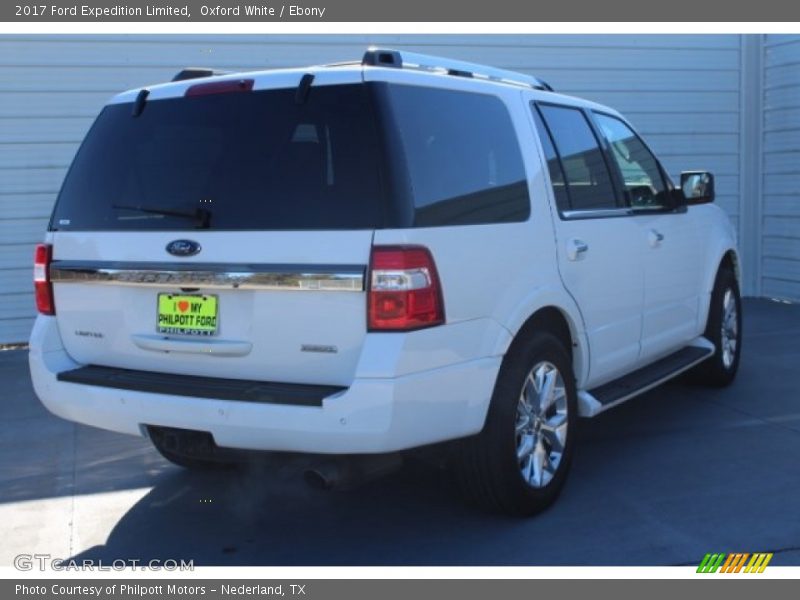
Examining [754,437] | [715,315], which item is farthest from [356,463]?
[715,315]

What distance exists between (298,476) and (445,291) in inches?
73.1

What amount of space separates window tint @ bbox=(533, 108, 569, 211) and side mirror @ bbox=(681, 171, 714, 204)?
173 cm

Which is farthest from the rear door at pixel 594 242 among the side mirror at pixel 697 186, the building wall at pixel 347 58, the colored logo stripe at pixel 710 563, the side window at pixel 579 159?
the building wall at pixel 347 58

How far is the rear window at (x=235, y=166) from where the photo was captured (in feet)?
11.6

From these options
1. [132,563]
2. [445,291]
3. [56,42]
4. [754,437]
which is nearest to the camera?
[445,291]

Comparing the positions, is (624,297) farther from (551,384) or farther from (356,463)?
(356,463)

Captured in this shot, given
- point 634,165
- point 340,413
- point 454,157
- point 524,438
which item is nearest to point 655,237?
point 634,165

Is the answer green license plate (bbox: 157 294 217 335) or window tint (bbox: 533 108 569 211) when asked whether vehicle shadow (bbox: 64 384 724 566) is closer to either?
green license plate (bbox: 157 294 217 335)

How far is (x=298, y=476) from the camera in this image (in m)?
4.98

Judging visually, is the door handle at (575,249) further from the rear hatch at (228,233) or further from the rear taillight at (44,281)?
the rear taillight at (44,281)

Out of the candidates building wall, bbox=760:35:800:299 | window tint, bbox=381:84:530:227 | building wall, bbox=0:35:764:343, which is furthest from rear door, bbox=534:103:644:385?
building wall, bbox=760:35:800:299

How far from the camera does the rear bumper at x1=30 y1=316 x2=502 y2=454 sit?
3395 mm

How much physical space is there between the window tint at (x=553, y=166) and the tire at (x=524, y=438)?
69 centimetres

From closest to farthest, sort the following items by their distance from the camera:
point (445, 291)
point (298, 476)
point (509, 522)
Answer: point (445, 291) < point (509, 522) < point (298, 476)
